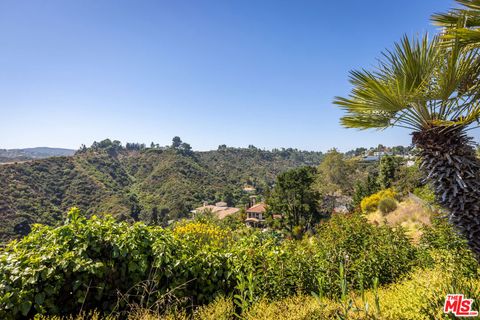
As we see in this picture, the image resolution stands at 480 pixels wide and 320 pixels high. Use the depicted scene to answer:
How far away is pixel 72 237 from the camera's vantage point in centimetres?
276

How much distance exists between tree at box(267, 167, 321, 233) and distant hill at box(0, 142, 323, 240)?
11.6 m

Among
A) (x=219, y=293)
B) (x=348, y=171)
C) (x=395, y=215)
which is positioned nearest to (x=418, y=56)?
(x=219, y=293)

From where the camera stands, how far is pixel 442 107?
259cm

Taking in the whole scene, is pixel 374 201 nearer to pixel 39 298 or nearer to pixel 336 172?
pixel 336 172

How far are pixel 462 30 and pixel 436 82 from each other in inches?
19.1

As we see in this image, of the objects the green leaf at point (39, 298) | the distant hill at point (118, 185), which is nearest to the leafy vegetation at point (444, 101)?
the green leaf at point (39, 298)

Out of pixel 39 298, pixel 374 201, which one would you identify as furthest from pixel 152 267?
pixel 374 201

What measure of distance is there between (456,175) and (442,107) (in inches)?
29.7

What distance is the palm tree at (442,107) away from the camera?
243 cm

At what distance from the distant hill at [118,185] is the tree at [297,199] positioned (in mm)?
11636

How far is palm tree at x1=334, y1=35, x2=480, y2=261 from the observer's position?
2.43m

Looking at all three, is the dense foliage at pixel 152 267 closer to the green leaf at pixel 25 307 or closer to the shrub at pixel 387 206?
the green leaf at pixel 25 307

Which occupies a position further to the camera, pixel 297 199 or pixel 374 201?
pixel 297 199

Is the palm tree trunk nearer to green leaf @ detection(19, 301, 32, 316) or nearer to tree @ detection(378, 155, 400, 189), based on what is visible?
green leaf @ detection(19, 301, 32, 316)
